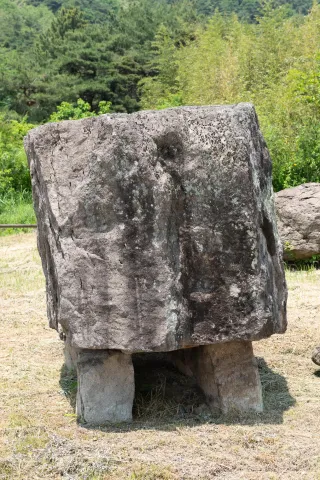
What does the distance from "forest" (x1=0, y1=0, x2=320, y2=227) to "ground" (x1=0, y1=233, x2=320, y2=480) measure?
20.7 ft

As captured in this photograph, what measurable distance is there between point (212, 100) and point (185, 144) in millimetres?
14127

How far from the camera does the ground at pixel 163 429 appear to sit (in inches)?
143

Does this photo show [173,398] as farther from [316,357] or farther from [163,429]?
[316,357]

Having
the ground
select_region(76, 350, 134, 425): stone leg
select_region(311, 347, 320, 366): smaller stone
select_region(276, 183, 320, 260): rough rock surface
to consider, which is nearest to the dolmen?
select_region(76, 350, 134, 425): stone leg

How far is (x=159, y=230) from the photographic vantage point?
4.01m

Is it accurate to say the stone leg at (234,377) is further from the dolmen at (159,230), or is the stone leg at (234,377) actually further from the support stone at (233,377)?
the dolmen at (159,230)

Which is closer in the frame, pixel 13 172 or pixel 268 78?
pixel 13 172

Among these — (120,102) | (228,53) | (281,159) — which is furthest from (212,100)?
(120,102)

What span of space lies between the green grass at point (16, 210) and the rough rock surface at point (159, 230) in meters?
8.96

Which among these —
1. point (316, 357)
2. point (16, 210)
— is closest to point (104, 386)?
point (316, 357)

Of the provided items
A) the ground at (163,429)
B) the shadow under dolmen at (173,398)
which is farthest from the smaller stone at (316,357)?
the shadow under dolmen at (173,398)

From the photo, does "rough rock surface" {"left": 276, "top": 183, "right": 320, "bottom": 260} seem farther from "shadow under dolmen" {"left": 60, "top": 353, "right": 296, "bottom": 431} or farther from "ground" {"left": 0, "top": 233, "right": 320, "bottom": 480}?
"shadow under dolmen" {"left": 60, "top": 353, "right": 296, "bottom": 431}

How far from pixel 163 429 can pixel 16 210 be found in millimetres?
10470

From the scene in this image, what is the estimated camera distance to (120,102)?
26.5 m
